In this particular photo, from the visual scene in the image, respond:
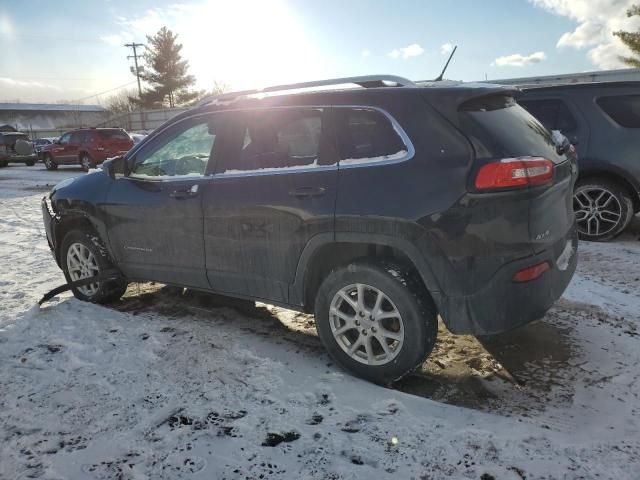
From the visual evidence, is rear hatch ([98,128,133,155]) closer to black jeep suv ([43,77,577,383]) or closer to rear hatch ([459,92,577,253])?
black jeep suv ([43,77,577,383])

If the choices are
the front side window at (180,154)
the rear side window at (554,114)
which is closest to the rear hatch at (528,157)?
the front side window at (180,154)

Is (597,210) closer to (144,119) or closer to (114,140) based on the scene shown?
(114,140)

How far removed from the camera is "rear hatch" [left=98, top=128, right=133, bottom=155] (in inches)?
801

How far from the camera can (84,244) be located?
4559 mm

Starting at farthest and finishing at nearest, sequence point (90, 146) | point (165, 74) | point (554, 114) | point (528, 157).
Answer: point (165, 74) < point (90, 146) < point (554, 114) < point (528, 157)

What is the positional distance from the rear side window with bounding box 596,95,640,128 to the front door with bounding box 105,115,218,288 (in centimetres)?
508

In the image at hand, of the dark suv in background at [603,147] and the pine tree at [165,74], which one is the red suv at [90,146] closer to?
the dark suv in background at [603,147]

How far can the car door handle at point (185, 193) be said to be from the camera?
12.0 feet

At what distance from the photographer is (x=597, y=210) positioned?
6.17m

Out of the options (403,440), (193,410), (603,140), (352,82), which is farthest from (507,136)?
(603,140)

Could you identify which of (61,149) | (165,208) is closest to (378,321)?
(165,208)

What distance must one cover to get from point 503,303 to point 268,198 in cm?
159

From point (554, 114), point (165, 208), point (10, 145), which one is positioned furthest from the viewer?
point (10, 145)

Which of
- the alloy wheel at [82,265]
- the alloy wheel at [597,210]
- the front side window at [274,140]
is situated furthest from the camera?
the alloy wheel at [597,210]
